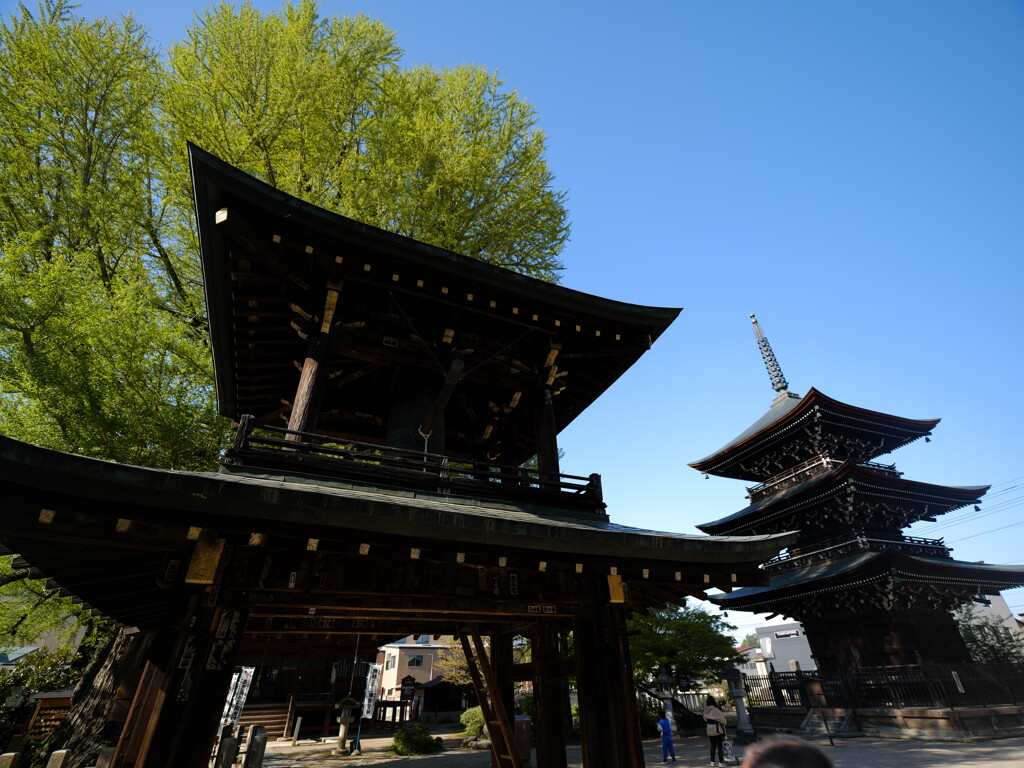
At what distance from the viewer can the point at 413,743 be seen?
671 inches

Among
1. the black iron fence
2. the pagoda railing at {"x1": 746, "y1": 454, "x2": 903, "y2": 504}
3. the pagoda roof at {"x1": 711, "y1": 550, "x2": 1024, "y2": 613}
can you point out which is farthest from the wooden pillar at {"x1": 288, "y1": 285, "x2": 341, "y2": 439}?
the pagoda railing at {"x1": 746, "y1": 454, "x2": 903, "y2": 504}

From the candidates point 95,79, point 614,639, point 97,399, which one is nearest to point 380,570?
point 614,639

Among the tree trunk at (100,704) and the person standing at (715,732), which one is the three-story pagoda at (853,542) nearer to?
the person standing at (715,732)

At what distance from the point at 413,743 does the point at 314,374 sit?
16.5m

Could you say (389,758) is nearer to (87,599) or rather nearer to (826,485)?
(87,599)

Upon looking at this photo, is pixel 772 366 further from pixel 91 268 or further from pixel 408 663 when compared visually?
pixel 408 663

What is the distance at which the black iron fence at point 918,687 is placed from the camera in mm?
15055

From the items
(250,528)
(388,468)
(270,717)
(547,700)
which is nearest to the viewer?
(250,528)

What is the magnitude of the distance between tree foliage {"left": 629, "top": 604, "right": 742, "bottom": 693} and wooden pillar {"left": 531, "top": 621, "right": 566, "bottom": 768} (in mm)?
12914

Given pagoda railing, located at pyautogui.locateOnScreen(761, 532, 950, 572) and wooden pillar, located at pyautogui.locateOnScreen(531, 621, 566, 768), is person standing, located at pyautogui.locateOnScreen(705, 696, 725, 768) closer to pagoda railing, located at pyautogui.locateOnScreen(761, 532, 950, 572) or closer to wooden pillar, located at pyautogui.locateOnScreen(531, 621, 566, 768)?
wooden pillar, located at pyautogui.locateOnScreen(531, 621, 566, 768)

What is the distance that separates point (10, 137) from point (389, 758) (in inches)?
787

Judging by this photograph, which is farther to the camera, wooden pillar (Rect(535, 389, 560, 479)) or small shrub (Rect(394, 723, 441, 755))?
small shrub (Rect(394, 723, 441, 755))

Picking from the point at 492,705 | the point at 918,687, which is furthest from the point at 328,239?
the point at 918,687

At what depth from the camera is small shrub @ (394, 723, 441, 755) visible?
16969 mm
